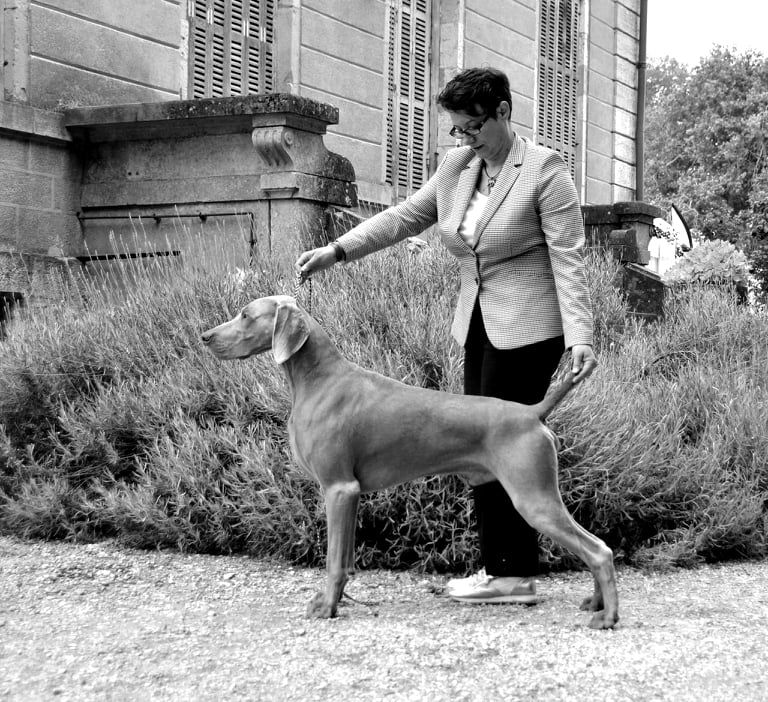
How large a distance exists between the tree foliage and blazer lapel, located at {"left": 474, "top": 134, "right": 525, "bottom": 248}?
28.0 metres

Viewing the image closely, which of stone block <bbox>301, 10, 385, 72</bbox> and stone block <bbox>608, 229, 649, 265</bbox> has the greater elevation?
stone block <bbox>301, 10, 385, 72</bbox>

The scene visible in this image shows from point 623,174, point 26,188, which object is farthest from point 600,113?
point 26,188

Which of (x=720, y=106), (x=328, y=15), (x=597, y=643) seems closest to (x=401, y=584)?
(x=597, y=643)

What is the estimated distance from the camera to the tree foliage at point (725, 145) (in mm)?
33375

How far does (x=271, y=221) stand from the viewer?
339 inches

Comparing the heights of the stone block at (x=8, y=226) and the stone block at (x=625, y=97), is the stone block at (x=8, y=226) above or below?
below

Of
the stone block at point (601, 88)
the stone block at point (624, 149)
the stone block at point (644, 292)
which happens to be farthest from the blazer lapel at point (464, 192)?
the stone block at point (624, 149)

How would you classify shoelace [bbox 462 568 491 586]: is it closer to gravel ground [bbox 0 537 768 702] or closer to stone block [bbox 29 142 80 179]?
gravel ground [bbox 0 537 768 702]

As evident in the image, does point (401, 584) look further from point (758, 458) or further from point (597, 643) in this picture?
point (758, 458)

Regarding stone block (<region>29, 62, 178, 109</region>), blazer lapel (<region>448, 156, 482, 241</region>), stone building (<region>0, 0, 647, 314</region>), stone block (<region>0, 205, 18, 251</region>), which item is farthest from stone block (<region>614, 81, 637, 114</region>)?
blazer lapel (<region>448, 156, 482, 241</region>)

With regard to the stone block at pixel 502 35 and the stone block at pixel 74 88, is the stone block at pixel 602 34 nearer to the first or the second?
the stone block at pixel 502 35

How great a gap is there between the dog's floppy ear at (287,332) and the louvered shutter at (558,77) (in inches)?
538

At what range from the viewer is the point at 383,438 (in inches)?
156

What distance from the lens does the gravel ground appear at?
3.19 meters
